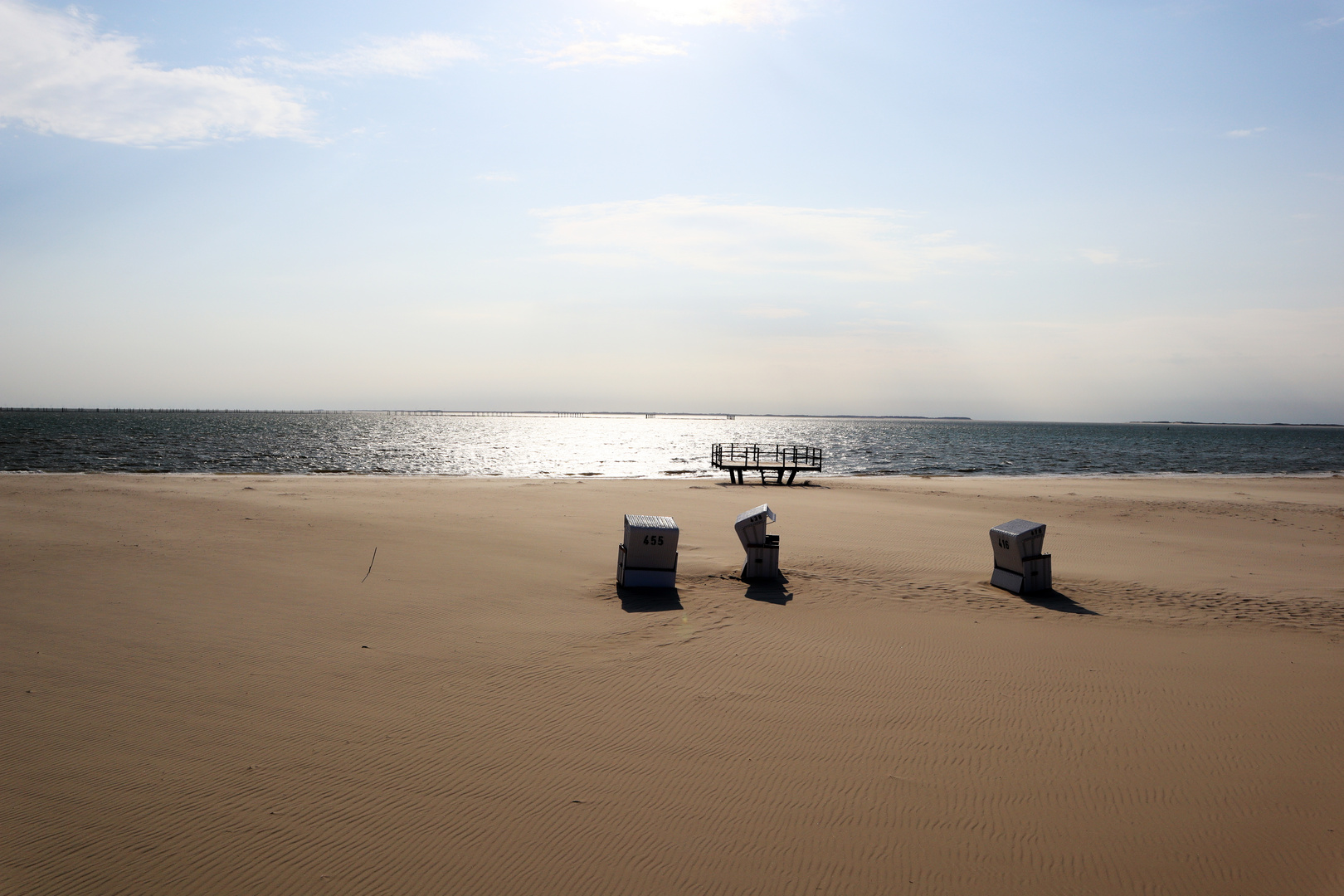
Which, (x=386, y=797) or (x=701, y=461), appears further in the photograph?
(x=701, y=461)

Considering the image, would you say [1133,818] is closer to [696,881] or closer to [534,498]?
[696,881]

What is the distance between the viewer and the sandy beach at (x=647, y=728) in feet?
15.5

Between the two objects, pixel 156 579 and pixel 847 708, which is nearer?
pixel 847 708

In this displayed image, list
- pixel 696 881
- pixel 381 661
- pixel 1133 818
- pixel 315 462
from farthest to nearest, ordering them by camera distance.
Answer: pixel 315 462
pixel 381 661
pixel 1133 818
pixel 696 881

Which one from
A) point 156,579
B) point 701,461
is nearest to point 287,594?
point 156,579

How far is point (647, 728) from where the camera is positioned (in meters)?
6.68

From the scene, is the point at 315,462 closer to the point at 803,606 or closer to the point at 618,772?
the point at 803,606

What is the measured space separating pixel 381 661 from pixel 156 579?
19.7 feet

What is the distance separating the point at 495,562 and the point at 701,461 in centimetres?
5304

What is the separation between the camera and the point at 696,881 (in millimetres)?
4547

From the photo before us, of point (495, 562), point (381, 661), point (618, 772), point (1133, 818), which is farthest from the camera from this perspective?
point (495, 562)

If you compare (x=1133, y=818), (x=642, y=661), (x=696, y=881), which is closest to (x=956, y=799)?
(x=1133, y=818)

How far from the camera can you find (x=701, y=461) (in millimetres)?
66812

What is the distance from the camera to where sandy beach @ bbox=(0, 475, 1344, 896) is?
4.73 metres
